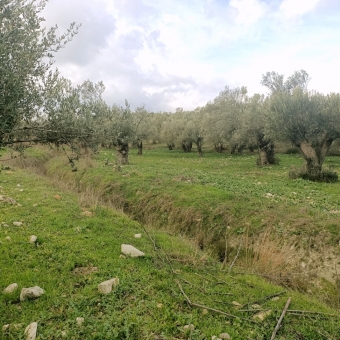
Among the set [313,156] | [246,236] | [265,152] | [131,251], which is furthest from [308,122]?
[131,251]

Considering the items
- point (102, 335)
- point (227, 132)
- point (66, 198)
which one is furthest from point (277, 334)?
point (227, 132)

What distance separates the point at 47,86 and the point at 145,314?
5.44m

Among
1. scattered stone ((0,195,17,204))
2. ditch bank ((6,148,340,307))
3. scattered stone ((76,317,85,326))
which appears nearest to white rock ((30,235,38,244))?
scattered stone ((76,317,85,326))

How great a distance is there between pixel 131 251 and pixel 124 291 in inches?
67.9

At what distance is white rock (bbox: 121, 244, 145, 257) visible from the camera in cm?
757

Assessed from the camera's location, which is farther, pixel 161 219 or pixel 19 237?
pixel 161 219

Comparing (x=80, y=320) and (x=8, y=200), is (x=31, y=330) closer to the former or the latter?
(x=80, y=320)

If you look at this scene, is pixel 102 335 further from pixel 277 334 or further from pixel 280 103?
pixel 280 103

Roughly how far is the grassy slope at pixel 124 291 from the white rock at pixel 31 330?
0.36ft

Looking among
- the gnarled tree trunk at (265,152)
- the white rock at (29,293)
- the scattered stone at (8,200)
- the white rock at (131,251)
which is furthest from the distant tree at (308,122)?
the white rock at (29,293)

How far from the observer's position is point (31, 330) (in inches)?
182

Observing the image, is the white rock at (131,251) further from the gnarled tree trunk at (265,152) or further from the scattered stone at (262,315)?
the gnarled tree trunk at (265,152)

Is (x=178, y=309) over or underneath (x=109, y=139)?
underneath

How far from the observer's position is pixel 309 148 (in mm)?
21156
